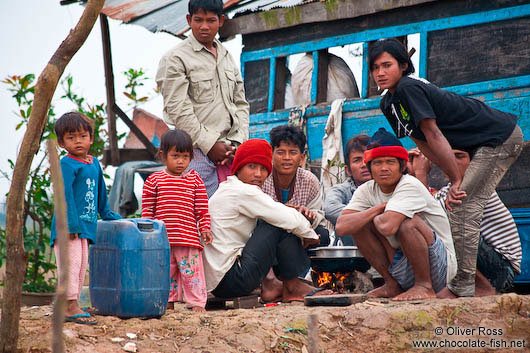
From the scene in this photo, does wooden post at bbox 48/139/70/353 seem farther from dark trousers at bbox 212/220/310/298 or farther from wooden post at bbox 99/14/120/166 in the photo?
wooden post at bbox 99/14/120/166

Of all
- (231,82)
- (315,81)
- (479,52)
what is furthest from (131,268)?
(315,81)

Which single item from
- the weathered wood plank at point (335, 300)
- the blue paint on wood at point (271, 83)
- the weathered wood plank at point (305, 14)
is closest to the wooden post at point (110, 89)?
the weathered wood plank at point (305, 14)

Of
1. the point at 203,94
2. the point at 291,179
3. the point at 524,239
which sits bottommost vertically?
the point at 524,239

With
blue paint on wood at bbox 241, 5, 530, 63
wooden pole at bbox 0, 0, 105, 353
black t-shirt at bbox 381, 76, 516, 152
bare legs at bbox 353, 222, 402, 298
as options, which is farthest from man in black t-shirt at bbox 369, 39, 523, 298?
wooden pole at bbox 0, 0, 105, 353

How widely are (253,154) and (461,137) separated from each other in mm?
1563

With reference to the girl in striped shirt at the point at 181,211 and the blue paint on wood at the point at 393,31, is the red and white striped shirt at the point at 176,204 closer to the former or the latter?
the girl in striped shirt at the point at 181,211

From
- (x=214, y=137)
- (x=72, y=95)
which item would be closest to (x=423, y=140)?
(x=214, y=137)

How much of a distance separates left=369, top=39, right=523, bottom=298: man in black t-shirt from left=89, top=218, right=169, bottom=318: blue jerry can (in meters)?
2.10

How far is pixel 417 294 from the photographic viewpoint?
15.9 ft

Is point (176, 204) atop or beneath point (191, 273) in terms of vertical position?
atop

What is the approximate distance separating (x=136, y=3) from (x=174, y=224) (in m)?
5.43

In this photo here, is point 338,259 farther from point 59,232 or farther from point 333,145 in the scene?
point 59,232

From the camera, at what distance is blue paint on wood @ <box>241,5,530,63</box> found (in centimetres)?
668

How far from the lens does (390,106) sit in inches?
204
